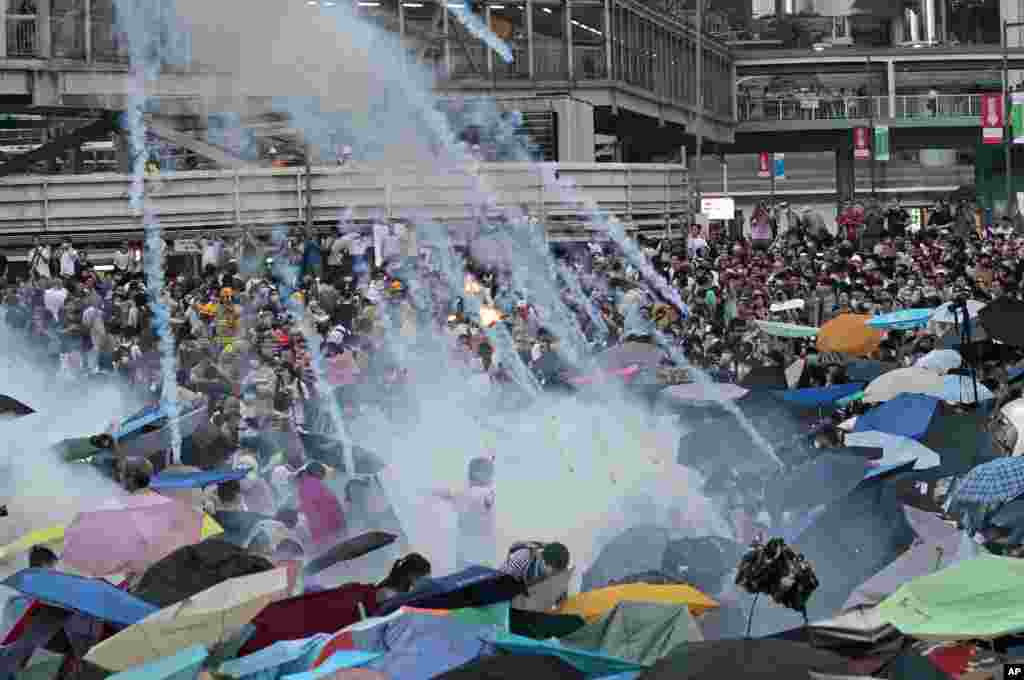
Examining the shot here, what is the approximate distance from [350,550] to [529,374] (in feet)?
30.1

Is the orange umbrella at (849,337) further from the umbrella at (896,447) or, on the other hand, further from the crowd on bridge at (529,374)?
the umbrella at (896,447)

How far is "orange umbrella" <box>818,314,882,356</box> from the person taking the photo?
65.8ft

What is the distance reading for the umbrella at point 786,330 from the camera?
21.1 meters

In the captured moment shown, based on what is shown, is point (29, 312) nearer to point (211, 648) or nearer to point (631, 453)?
point (631, 453)

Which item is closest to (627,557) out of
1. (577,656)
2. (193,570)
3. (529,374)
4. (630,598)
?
(630,598)

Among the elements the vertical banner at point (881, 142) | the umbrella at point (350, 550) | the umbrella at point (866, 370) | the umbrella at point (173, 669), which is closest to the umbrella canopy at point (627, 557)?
the umbrella at point (350, 550)

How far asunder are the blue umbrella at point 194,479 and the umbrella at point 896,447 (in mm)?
4162

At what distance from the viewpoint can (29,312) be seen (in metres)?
25.0

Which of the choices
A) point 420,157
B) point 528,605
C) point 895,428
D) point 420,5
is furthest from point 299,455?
point 420,5

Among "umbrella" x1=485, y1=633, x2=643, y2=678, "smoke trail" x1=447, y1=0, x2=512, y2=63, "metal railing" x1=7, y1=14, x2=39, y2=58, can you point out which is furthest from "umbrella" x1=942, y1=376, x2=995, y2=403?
"metal railing" x1=7, y1=14, x2=39, y2=58

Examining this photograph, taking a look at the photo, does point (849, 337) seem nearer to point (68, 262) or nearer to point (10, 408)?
point (10, 408)

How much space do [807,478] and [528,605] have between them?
268 centimetres

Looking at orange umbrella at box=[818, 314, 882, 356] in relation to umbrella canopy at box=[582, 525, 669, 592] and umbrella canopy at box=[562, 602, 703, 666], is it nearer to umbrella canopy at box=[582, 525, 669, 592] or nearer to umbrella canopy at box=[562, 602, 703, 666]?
umbrella canopy at box=[582, 525, 669, 592]

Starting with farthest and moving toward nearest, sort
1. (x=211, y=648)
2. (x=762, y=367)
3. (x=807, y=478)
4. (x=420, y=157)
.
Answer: (x=420, y=157), (x=762, y=367), (x=807, y=478), (x=211, y=648)
